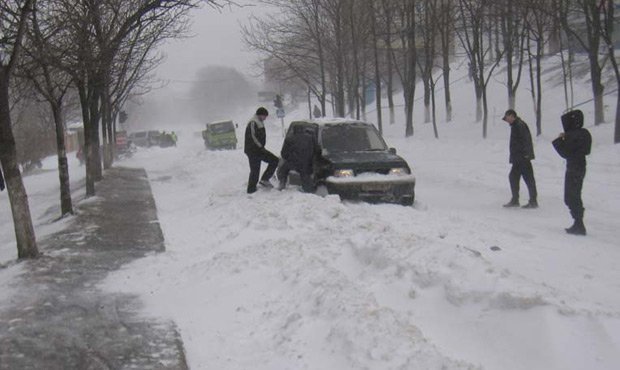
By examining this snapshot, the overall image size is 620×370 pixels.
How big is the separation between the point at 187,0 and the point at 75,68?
2.45m

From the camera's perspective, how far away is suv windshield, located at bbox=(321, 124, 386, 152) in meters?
11.8

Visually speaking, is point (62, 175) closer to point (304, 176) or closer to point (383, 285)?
point (304, 176)

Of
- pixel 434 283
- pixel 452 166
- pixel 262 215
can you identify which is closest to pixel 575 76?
pixel 452 166

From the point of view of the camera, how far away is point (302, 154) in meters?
11.3

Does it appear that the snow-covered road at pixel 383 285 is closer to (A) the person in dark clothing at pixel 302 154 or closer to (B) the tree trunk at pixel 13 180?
(A) the person in dark clothing at pixel 302 154

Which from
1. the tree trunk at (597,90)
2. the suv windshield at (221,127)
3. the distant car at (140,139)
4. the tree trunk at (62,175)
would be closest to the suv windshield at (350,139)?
the tree trunk at (62,175)

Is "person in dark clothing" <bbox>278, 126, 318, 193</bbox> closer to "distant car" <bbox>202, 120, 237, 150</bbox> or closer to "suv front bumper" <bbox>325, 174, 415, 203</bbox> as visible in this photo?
"suv front bumper" <bbox>325, 174, 415, 203</bbox>

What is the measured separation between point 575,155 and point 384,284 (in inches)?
160

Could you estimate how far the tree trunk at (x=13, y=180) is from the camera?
7.59 m

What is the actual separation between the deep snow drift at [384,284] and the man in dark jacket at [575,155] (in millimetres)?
436

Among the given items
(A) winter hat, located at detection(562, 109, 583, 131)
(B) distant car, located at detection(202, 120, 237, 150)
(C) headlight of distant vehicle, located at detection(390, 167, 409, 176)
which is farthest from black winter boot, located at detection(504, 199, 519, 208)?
(B) distant car, located at detection(202, 120, 237, 150)

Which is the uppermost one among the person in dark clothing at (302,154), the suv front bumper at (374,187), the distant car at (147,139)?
the distant car at (147,139)

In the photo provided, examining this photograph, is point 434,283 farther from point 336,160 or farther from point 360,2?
point 360,2

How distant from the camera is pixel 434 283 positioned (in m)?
5.15
